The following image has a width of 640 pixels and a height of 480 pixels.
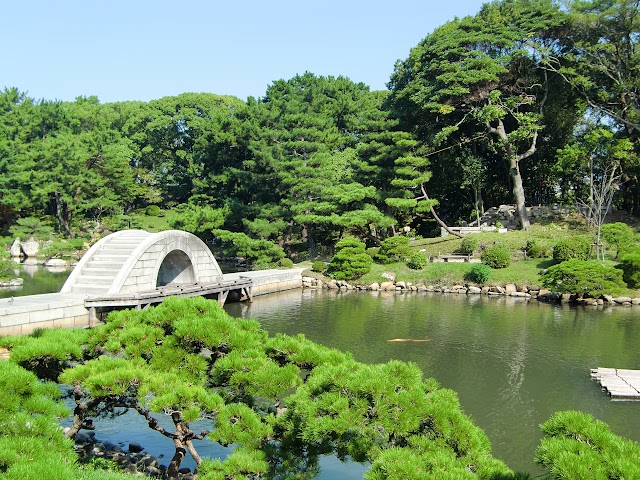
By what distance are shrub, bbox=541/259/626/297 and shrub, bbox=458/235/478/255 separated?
7.46m

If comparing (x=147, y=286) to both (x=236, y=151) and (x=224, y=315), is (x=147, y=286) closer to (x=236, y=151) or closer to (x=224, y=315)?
(x=224, y=315)

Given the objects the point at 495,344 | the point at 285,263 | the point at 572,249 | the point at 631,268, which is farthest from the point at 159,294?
the point at 631,268

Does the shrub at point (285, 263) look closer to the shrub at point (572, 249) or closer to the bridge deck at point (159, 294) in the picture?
the bridge deck at point (159, 294)

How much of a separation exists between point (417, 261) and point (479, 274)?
3.72 m

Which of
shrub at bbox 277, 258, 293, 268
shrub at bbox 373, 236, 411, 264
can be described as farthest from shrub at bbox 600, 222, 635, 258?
shrub at bbox 277, 258, 293, 268

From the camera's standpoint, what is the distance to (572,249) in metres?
28.6

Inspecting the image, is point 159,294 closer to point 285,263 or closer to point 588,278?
point 285,263

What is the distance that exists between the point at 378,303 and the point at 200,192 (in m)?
22.8

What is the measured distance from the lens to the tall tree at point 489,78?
3388 centimetres

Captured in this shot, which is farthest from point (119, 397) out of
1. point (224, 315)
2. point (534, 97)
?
point (534, 97)

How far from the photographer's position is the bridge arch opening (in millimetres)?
24484

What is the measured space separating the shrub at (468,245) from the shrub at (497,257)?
1960 mm

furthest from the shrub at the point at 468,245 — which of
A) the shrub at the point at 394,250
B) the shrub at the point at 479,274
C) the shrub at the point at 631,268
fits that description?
the shrub at the point at 631,268

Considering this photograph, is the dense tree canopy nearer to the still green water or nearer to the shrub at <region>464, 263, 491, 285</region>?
the shrub at <region>464, 263, 491, 285</region>
